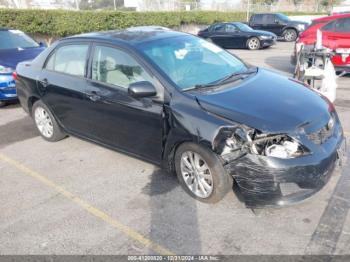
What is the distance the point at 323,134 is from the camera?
132 inches

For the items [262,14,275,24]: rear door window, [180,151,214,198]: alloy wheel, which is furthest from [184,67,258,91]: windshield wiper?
[262,14,275,24]: rear door window

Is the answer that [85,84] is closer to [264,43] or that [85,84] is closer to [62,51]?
[62,51]

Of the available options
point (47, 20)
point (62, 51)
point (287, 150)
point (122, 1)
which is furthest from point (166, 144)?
point (122, 1)

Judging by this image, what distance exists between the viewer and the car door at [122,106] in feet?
12.6

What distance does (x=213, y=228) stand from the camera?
325 centimetres

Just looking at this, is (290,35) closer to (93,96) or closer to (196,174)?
(93,96)

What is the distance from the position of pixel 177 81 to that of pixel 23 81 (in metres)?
3.09

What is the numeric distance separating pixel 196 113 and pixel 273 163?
0.87 metres

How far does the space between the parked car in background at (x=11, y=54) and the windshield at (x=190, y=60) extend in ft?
11.1

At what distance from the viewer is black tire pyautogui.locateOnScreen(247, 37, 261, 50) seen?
15833mm

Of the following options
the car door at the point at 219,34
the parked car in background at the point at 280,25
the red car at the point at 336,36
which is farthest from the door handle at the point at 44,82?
the parked car in background at the point at 280,25

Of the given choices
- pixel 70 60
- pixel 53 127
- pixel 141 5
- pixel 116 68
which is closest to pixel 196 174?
pixel 116 68

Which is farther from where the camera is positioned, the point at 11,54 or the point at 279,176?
the point at 11,54

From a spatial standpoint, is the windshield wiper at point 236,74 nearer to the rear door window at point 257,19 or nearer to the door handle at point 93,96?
the door handle at point 93,96
